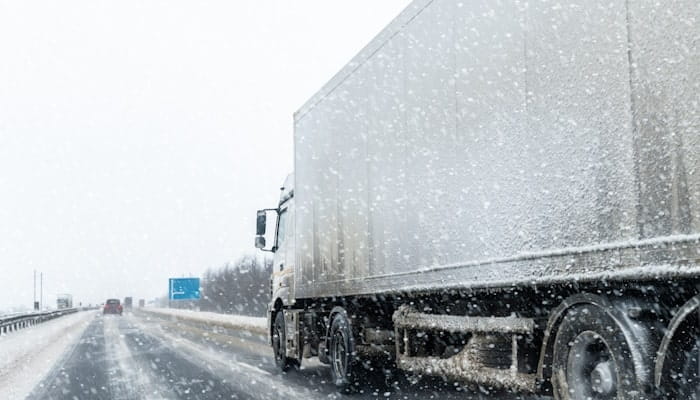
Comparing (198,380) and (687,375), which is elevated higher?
(687,375)

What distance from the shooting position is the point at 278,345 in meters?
12.9

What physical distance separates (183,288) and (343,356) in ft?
105

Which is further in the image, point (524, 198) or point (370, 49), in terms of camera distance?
point (370, 49)

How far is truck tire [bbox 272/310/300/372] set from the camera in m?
12.3

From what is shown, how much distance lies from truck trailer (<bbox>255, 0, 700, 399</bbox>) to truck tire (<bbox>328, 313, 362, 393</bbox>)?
0.04m

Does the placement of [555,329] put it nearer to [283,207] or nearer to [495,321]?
[495,321]

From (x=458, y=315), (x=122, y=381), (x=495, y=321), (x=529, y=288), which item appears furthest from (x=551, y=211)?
(x=122, y=381)

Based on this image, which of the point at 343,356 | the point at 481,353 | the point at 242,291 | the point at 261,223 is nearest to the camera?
the point at 481,353

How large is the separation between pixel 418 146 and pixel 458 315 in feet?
5.42

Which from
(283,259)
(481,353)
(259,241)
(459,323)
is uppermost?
(259,241)

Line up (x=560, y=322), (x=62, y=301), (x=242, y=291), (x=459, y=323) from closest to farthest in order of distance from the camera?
(x=560, y=322) < (x=459, y=323) < (x=242, y=291) < (x=62, y=301)

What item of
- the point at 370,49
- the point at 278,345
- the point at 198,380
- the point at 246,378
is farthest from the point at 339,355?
the point at 370,49

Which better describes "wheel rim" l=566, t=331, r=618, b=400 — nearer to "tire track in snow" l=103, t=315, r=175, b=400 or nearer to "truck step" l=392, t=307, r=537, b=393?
"truck step" l=392, t=307, r=537, b=393

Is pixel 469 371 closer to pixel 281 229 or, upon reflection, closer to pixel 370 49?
pixel 370 49
